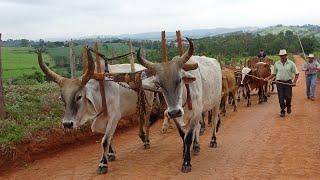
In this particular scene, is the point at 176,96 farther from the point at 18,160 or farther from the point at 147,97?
the point at 18,160

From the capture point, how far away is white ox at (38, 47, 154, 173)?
7.27 metres

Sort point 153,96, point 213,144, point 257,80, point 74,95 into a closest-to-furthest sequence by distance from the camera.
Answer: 1. point 74,95
2. point 213,144
3. point 153,96
4. point 257,80

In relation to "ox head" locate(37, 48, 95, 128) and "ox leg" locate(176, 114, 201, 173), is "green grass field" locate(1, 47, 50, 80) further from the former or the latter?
"ox leg" locate(176, 114, 201, 173)

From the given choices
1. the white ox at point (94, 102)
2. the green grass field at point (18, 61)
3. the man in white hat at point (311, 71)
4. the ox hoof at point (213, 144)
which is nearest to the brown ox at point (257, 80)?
the man in white hat at point (311, 71)

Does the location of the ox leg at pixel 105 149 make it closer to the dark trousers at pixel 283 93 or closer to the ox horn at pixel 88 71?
the ox horn at pixel 88 71

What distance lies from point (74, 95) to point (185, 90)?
1819 millimetres

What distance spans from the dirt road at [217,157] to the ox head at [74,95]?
110 centimetres

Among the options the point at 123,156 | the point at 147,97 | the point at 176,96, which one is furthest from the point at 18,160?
the point at 176,96

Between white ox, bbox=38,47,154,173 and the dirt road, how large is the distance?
1.96ft

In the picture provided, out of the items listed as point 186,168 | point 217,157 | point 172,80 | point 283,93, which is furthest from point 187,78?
point 283,93

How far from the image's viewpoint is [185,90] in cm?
768

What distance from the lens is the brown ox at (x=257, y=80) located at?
55.1 feet

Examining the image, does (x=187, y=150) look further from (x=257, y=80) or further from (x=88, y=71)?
(x=257, y=80)

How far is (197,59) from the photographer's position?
356 inches
